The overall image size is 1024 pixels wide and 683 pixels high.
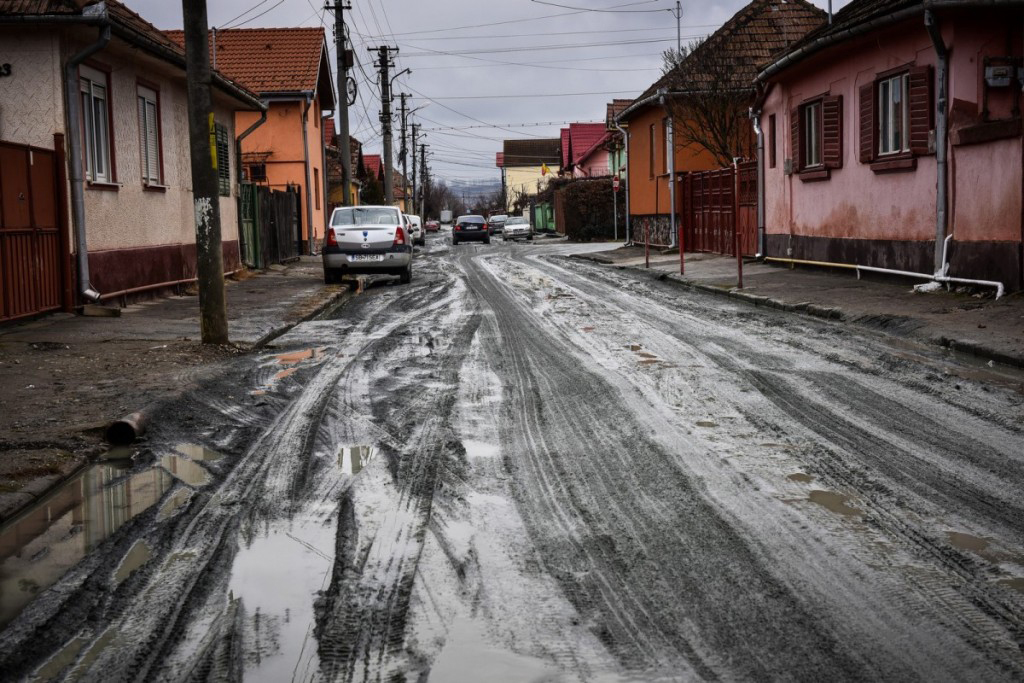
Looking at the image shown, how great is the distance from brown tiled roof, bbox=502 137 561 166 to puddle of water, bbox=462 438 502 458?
419ft

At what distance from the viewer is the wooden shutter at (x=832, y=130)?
19.4 meters

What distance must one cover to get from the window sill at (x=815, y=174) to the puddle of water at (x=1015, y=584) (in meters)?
16.6

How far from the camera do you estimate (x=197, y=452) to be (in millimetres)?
6887

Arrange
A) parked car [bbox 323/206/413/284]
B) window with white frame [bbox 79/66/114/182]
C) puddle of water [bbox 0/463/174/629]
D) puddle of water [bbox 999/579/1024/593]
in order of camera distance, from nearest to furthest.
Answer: puddle of water [bbox 999/579/1024/593] < puddle of water [bbox 0/463/174/629] < window with white frame [bbox 79/66/114/182] < parked car [bbox 323/206/413/284]

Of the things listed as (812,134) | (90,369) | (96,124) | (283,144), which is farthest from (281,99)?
(90,369)

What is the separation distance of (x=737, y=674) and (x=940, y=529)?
6.13 ft

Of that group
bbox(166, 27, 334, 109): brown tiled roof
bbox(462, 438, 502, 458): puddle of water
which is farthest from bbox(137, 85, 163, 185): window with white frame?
bbox(166, 27, 334, 109): brown tiled roof

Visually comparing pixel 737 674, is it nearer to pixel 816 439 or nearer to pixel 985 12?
pixel 816 439

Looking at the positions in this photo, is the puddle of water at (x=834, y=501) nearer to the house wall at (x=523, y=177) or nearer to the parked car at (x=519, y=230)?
the parked car at (x=519, y=230)

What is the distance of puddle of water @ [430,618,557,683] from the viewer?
340 cm

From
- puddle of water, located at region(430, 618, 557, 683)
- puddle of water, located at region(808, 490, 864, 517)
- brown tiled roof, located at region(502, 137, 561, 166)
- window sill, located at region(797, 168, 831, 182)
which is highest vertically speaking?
brown tiled roof, located at region(502, 137, 561, 166)

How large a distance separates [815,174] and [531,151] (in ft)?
395

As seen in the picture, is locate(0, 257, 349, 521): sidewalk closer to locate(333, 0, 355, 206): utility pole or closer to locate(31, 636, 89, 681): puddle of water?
locate(31, 636, 89, 681): puddle of water

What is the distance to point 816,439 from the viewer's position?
6684 mm
